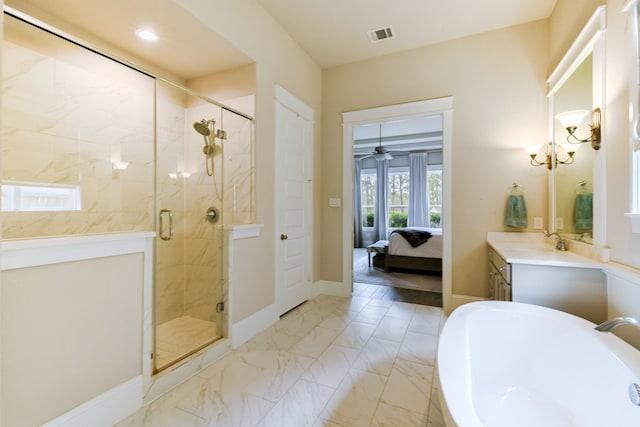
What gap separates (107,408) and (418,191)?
25.3ft

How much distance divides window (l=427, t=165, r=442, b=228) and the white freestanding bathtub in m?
6.33

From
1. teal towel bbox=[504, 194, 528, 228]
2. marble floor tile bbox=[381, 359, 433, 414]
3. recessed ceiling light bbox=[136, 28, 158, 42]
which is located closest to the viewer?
marble floor tile bbox=[381, 359, 433, 414]

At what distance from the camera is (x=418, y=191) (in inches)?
312

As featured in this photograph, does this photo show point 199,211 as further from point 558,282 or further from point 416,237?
point 416,237

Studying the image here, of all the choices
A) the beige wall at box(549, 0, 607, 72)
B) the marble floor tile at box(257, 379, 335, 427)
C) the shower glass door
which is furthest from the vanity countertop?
the shower glass door

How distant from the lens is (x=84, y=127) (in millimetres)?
2338

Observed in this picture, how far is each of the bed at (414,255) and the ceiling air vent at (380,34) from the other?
328cm

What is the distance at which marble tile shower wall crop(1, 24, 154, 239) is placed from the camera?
Answer: 1971mm

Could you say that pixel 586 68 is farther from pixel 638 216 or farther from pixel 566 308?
pixel 566 308

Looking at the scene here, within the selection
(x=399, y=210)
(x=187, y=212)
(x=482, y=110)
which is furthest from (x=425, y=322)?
(x=399, y=210)

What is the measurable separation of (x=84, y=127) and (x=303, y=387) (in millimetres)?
2694

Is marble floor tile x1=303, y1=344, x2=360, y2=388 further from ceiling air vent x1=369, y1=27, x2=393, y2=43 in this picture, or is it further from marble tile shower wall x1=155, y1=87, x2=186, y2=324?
ceiling air vent x1=369, y1=27, x2=393, y2=43

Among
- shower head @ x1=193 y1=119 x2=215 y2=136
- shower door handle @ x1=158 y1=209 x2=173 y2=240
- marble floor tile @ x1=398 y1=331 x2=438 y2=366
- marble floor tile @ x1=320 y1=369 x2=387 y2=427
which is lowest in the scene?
marble floor tile @ x1=320 y1=369 x2=387 y2=427

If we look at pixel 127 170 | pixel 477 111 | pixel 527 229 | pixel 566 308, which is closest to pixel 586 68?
pixel 477 111
